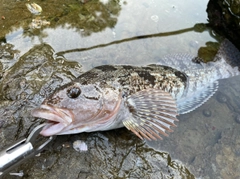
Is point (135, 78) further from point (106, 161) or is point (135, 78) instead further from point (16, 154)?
point (16, 154)

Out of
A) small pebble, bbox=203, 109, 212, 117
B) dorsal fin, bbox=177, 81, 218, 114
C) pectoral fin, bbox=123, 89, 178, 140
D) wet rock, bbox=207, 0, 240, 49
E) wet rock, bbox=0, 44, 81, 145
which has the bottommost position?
wet rock, bbox=0, 44, 81, 145

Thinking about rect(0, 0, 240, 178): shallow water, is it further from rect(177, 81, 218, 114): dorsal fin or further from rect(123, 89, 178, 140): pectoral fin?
rect(123, 89, 178, 140): pectoral fin

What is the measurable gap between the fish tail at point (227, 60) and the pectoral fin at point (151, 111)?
1832 millimetres

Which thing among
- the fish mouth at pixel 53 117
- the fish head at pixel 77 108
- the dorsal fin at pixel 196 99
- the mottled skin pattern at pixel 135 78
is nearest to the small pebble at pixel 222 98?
the dorsal fin at pixel 196 99

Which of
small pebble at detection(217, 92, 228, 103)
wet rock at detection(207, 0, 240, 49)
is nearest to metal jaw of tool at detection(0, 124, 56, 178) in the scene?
small pebble at detection(217, 92, 228, 103)

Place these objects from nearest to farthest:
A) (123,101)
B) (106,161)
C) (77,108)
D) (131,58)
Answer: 1. (77,108)
2. (106,161)
3. (123,101)
4. (131,58)

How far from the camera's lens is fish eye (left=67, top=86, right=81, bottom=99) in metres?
3.14

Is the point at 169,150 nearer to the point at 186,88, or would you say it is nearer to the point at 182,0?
the point at 186,88

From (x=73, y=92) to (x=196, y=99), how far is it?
91.6 inches

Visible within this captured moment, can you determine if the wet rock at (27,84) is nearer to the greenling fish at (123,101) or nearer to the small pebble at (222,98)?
the greenling fish at (123,101)

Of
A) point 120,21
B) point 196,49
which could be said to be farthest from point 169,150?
point 120,21

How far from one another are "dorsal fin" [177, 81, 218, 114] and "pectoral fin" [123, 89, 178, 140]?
0.73 metres

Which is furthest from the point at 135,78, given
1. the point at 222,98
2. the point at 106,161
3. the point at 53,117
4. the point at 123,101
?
the point at 222,98

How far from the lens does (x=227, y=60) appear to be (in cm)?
487
